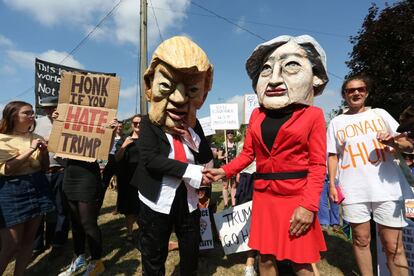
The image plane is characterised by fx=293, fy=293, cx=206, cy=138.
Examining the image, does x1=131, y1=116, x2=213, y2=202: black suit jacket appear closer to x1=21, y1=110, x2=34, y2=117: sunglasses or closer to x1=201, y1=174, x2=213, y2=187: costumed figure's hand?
x1=201, y1=174, x2=213, y2=187: costumed figure's hand

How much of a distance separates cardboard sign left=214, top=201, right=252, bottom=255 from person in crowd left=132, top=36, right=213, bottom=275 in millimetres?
1069

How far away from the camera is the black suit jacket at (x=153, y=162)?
2.04 m

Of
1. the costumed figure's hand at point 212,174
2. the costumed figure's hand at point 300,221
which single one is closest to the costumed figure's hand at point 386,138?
the costumed figure's hand at point 300,221

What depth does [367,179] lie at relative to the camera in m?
2.45

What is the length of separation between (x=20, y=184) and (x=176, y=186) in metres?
1.62

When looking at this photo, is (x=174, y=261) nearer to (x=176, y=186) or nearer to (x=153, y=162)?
(x=176, y=186)

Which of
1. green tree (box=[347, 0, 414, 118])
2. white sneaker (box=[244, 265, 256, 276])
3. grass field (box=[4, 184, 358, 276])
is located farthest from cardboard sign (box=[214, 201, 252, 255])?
green tree (box=[347, 0, 414, 118])

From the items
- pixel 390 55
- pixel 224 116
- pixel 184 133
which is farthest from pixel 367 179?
pixel 390 55

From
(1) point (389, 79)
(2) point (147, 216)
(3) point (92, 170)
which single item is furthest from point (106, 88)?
(1) point (389, 79)

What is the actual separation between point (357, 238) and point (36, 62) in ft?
21.8

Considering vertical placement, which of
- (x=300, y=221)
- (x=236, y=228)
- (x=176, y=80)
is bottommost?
(x=236, y=228)

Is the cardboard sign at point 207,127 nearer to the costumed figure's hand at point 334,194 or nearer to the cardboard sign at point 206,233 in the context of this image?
the cardboard sign at point 206,233

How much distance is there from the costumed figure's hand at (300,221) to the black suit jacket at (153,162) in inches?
30.9

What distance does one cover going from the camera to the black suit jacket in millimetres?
2045
